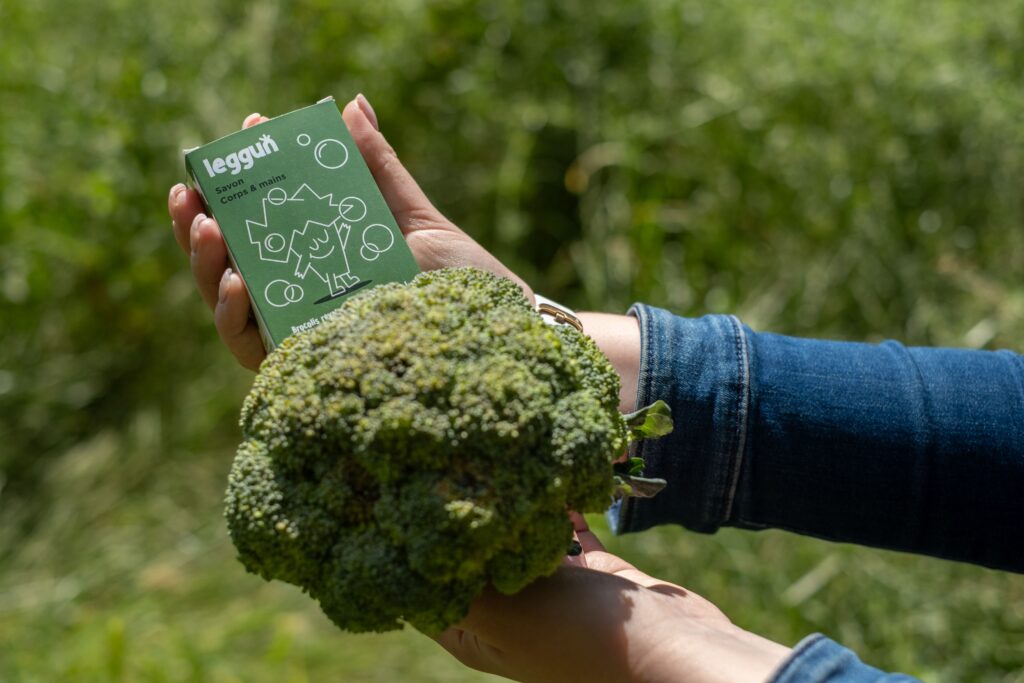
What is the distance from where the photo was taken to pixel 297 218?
1.40 meters

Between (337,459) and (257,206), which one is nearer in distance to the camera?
(337,459)

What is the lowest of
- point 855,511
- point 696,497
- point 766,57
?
point 855,511

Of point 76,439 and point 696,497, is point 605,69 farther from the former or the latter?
point 76,439

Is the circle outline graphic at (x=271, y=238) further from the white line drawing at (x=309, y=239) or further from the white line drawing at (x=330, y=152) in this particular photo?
the white line drawing at (x=330, y=152)

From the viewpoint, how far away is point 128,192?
2.62 meters

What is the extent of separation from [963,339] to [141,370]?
2.72 metres

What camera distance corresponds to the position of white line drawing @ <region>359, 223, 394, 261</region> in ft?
4.54

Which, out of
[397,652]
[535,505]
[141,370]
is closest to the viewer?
[535,505]

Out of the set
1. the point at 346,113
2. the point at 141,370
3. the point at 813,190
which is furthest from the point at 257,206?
the point at 813,190

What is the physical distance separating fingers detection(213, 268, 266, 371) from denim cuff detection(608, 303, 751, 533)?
726 millimetres

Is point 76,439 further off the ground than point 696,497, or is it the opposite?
point 76,439

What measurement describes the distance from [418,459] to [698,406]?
0.58 meters

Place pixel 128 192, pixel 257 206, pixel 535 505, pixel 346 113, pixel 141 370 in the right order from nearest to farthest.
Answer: pixel 535 505 → pixel 257 206 → pixel 346 113 → pixel 128 192 → pixel 141 370

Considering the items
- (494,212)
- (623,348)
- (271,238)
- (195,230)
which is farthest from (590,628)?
(494,212)
